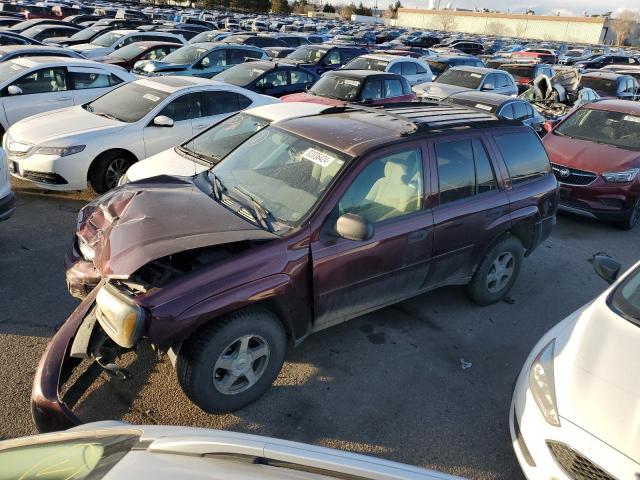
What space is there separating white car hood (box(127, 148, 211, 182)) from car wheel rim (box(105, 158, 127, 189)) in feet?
3.06

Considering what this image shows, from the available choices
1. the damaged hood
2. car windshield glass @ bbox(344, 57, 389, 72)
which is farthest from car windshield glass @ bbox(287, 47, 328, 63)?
the damaged hood

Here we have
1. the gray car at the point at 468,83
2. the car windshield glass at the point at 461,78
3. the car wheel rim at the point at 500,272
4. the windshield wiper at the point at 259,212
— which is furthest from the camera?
the car windshield glass at the point at 461,78

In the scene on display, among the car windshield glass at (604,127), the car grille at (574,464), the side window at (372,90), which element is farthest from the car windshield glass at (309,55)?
the car grille at (574,464)

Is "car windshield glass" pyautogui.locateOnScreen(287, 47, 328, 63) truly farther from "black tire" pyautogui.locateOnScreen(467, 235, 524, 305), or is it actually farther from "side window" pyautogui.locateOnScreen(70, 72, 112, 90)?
"black tire" pyautogui.locateOnScreen(467, 235, 524, 305)

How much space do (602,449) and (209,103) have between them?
22.0 ft

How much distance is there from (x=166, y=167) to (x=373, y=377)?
348 cm

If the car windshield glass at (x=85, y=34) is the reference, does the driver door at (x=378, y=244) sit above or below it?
below

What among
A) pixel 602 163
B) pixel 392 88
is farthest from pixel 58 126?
pixel 602 163

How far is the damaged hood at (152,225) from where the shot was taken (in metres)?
2.99

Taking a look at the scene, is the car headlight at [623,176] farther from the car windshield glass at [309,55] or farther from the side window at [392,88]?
the car windshield glass at [309,55]

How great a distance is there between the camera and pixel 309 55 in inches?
598

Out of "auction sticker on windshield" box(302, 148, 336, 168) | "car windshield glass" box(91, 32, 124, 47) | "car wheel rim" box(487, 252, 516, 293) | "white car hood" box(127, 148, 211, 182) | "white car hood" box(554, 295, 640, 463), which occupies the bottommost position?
"car wheel rim" box(487, 252, 516, 293)

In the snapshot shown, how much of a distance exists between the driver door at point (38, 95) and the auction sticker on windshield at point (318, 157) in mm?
6566

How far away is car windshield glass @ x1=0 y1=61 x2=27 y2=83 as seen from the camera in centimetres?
828
